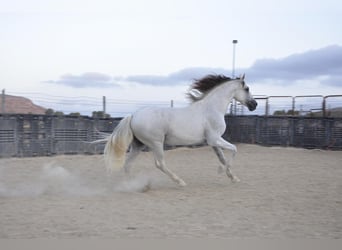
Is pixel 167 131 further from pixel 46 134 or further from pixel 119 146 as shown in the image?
pixel 46 134

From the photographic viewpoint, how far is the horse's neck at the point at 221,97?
773cm

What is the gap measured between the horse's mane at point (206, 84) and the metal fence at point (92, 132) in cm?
494

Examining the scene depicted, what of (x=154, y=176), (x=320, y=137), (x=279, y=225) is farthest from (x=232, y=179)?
(x=320, y=137)

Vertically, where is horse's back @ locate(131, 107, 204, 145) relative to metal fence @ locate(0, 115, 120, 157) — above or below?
above

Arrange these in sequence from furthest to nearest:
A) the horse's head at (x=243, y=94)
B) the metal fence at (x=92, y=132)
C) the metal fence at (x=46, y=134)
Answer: the metal fence at (x=92, y=132) < the metal fence at (x=46, y=134) < the horse's head at (x=243, y=94)

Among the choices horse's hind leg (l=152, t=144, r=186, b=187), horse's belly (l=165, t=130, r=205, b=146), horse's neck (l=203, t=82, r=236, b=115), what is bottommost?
horse's hind leg (l=152, t=144, r=186, b=187)

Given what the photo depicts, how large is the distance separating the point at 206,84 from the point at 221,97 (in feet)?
1.42

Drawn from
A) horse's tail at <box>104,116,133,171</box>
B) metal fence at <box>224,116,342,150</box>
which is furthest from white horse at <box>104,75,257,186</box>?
metal fence at <box>224,116,342,150</box>

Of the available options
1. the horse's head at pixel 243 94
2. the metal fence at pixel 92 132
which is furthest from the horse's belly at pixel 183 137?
the metal fence at pixel 92 132

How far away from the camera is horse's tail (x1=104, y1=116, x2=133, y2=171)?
7.18 meters

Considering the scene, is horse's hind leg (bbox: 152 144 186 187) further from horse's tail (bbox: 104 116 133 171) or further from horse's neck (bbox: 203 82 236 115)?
horse's neck (bbox: 203 82 236 115)

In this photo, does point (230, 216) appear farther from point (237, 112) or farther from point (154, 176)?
point (237, 112)

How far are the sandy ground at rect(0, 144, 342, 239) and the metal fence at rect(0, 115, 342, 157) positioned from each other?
1804 millimetres

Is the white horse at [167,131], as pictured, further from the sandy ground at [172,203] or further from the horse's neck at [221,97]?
the sandy ground at [172,203]
